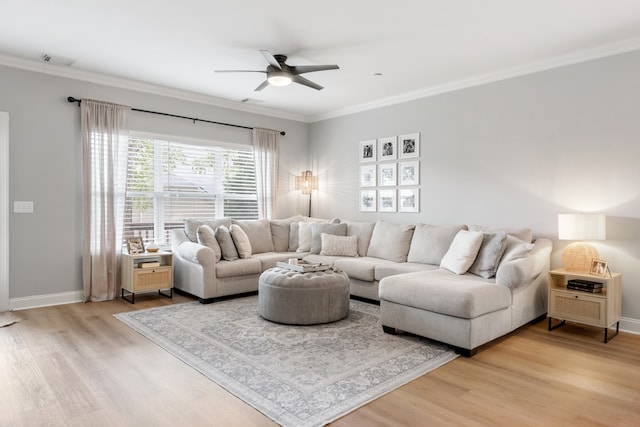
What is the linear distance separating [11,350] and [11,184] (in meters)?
2.00

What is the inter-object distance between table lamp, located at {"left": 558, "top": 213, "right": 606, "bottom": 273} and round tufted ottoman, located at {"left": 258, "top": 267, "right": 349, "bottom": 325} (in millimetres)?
2116

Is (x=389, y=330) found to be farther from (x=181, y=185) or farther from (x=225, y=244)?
(x=181, y=185)

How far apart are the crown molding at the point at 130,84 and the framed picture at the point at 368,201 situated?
6.21 ft

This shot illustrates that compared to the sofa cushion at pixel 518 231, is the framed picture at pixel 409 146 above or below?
above

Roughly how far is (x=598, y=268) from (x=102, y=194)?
5275 millimetres

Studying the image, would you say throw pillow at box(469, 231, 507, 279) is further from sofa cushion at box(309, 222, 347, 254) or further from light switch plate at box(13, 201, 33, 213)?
light switch plate at box(13, 201, 33, 213)

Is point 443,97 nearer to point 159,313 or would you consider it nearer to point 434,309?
point 434,309

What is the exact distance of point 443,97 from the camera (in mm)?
5219

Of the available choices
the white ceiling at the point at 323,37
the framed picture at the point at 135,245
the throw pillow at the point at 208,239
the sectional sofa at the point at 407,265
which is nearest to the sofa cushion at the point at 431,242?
the sectional sofa at the point at 407,265

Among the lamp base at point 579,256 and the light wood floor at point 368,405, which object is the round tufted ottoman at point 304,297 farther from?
the lamp base at point 579,256

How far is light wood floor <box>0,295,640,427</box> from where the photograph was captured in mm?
2234

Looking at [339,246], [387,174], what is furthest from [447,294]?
[387,174]

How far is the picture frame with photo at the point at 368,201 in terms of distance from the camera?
6.06m

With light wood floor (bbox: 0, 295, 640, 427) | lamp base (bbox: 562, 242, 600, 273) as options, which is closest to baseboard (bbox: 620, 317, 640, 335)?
light wood floor (bbox: 0, 295, 640, 427)
